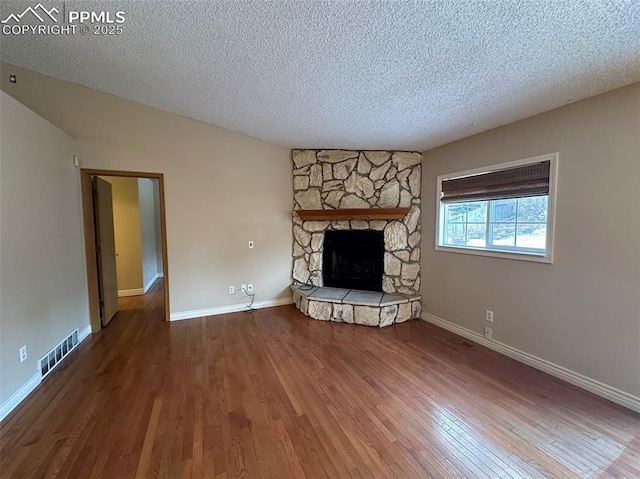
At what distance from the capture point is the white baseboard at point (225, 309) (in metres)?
3.72

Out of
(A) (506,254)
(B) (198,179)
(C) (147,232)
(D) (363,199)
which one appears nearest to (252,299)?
(B) (198,179)

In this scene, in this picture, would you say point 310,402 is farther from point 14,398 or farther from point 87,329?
point 87,329

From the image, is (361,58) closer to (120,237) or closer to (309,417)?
(309,417)

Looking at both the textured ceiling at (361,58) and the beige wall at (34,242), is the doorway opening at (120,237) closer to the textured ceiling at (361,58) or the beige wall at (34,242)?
the beige wall at (34,242)

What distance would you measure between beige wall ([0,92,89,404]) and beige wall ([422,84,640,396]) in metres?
4.26

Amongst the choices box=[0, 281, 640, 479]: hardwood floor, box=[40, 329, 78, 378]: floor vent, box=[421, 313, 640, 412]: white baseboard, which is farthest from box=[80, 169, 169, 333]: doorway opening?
box=[421, 313, 640, 412]: white baseboard

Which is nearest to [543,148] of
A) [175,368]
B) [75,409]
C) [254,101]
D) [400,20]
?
[400,20]

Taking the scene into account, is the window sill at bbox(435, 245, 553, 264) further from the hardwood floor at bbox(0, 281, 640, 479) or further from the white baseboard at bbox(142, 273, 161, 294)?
the white baseboard at bbox(142, 273, 161, 294)

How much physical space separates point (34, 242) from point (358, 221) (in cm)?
356

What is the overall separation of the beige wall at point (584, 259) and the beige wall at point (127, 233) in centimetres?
579

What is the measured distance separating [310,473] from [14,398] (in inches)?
89.1

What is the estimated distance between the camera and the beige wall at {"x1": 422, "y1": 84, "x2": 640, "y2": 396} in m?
1.98

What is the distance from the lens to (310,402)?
201 centimetres

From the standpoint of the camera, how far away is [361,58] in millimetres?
1951
